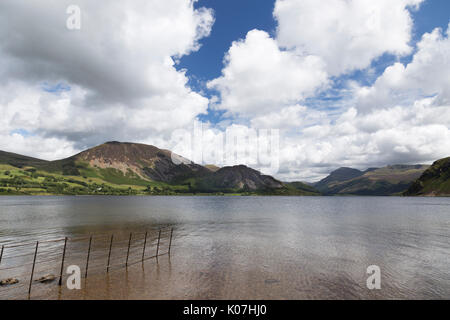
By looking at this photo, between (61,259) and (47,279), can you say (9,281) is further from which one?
(61,259)

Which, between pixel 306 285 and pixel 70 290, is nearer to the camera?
pixel 70 290

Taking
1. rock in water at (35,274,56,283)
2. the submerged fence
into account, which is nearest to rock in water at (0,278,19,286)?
the submerged fence

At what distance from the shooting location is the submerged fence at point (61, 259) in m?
28.0

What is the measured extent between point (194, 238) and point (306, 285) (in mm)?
34536

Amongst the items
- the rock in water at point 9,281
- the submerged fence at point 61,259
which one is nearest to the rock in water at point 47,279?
the submerged fence at point 61,259

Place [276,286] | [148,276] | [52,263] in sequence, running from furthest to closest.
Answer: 1. [52,263]
2. [148,276]
3. [276,286]

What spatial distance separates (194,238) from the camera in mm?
58375

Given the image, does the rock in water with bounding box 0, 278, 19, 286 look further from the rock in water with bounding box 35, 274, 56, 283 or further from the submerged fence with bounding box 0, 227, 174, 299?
the rock in water with bounding box 35, 274, 56, 283

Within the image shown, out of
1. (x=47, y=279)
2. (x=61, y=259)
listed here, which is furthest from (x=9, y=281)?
(x=61, y=259)

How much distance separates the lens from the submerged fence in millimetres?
27959

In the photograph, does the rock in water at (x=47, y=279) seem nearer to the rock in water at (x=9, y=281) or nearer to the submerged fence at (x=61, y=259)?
the submerged fence at (x=61, y=259)

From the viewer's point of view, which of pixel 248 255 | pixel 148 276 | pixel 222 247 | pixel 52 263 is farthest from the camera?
pixel 222 247
